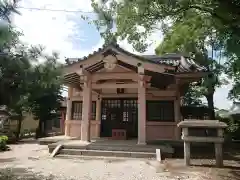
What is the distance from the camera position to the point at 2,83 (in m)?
5.35

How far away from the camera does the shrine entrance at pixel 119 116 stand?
17281 mm

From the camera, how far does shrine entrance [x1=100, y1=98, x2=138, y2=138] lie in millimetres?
17281

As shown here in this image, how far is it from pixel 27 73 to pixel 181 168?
248 inches

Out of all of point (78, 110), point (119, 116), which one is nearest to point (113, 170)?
point (119, 116)

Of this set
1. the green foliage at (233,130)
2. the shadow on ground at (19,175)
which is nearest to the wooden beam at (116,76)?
the shadow on ground at (19,175)

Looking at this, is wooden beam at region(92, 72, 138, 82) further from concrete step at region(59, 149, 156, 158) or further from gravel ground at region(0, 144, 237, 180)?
gravel ground at region(0, 144, 237, 180)

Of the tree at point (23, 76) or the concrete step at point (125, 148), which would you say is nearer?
the tree at point (23, 76)

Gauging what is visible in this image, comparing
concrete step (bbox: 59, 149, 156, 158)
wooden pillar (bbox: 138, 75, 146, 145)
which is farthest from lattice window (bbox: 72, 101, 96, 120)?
concrete step (bbox: 59, 149, 156, 158)

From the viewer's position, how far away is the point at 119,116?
57.7 feet

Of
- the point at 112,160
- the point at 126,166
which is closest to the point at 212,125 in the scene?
the point at 126,166

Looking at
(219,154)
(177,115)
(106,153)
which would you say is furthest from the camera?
(177,115)

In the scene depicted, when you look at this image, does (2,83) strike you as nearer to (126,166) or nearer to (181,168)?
(126,166)

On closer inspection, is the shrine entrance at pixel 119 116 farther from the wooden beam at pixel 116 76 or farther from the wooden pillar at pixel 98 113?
the wooden beam at pixel 116 76

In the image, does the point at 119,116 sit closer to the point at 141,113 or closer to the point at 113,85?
the point at 113,85
